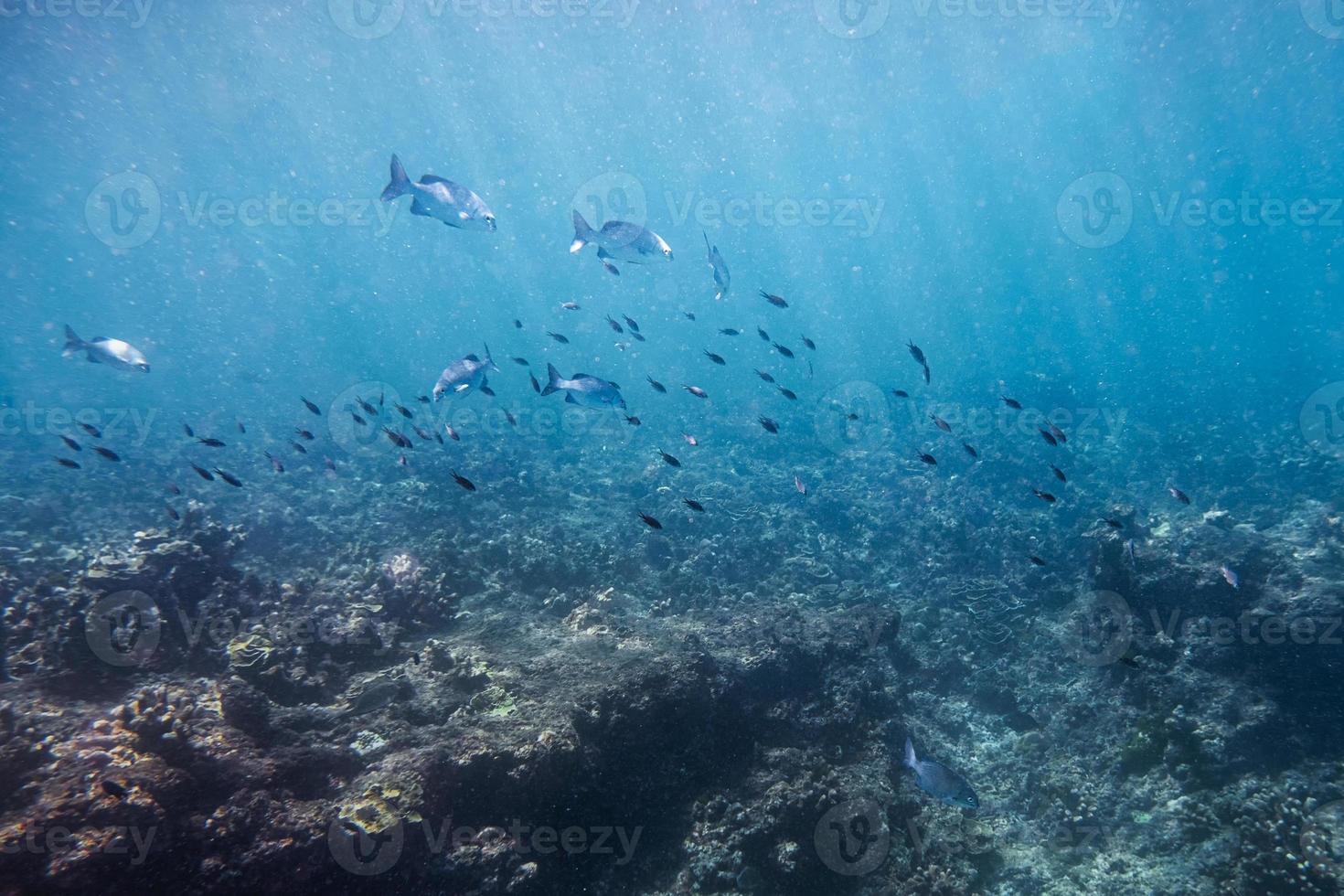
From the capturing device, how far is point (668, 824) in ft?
17.3

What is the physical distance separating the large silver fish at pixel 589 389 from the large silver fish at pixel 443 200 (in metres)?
1.95

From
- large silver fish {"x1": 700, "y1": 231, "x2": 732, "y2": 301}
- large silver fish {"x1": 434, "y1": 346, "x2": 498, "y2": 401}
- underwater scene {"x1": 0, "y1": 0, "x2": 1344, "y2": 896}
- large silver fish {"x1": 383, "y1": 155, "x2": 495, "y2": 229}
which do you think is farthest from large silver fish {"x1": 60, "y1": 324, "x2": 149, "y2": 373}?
large silver fish {"x1": 700, "y1": 231, "x2": 732, "y2": 301}

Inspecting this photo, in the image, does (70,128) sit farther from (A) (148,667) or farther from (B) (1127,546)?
(B) (1127,546)

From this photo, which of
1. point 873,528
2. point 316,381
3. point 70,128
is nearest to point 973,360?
point 873,528

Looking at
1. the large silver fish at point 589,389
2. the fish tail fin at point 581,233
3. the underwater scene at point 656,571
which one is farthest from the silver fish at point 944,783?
the fish tail fin at point 581,233

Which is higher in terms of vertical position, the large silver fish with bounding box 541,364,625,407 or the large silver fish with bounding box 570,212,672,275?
the large silver fish with bounding box 570,212,672,275

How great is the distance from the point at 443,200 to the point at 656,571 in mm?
7728

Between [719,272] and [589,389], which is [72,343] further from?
[719,272]

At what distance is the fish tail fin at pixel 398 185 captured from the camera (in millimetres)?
6259

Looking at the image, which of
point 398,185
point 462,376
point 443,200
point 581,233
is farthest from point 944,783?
point 398,185

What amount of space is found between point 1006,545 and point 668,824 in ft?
32.1

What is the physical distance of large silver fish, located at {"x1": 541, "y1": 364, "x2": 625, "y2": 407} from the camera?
636 cm

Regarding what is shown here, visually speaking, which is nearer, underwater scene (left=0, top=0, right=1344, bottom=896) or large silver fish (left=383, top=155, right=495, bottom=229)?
underwater scene (left=0, top=0, right=1344, bottom=896)

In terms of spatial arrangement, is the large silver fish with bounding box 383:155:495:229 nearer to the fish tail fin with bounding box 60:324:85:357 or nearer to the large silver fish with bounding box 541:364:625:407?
the large silver fish with bounding box 541:364:625:407
